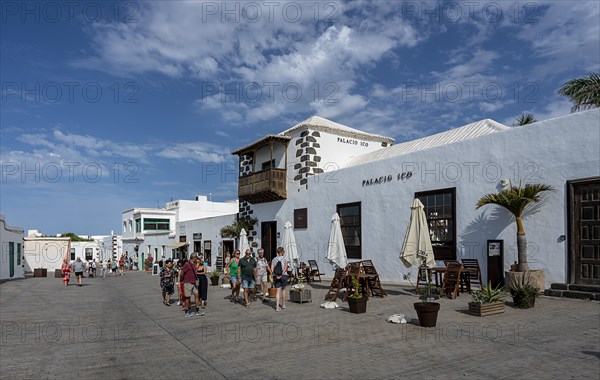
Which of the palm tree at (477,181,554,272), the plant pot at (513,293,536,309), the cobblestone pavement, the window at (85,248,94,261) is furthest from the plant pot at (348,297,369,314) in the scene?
the window at (85,248,94,261)

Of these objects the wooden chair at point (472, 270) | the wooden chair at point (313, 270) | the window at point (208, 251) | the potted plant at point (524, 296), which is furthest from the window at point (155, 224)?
the potted plant at point (524, 296)

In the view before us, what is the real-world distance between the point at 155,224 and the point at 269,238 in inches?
1106

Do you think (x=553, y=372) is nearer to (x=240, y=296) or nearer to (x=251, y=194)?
(x=240, y=296)

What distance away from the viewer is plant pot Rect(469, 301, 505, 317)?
9242 mm

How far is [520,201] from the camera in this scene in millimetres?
11438

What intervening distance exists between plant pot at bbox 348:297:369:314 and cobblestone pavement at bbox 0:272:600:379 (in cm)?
23

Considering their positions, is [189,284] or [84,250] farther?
[84,250]

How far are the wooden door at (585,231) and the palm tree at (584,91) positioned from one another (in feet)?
26.8

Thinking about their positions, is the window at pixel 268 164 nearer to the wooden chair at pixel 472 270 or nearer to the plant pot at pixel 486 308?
the wooden chair at pixel 472 270

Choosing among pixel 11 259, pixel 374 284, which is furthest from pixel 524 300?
pixel 11 259

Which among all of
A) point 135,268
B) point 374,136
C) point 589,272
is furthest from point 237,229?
point 135,268

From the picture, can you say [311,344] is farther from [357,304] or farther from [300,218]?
[300,218]

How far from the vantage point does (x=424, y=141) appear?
62.1 ft

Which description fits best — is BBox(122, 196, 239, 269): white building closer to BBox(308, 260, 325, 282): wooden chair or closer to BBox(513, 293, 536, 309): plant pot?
BBox(308, 260, 325, 282): wooden chair
